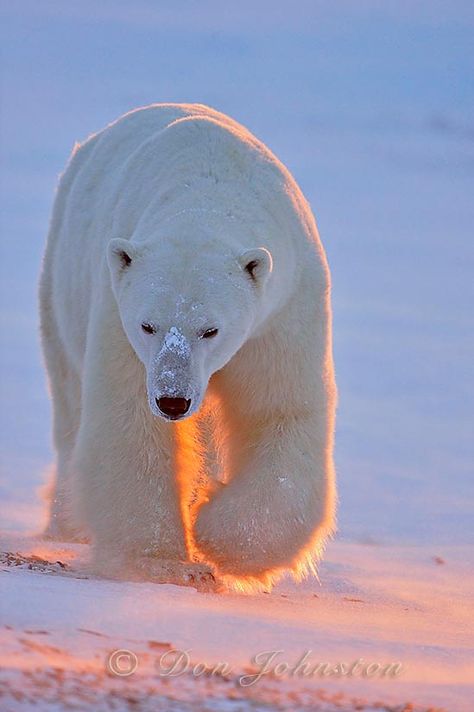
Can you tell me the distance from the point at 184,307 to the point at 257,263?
1.14ft

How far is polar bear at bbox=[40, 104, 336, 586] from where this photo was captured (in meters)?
4.64

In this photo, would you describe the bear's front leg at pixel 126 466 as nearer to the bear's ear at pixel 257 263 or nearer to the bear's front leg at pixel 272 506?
the bear's front leg at pixel 272 506

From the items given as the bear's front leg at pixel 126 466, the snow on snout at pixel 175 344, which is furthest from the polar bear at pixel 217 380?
the snow on snout at pixel 175 344

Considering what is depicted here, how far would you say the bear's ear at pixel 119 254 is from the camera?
4.59 meters

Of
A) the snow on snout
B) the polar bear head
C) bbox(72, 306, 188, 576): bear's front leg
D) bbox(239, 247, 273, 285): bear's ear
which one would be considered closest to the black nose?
the polar bear head

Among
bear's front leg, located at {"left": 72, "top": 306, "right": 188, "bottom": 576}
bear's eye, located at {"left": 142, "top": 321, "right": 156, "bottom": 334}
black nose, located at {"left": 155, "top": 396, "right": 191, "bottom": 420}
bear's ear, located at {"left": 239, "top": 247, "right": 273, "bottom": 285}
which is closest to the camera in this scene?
black nose, located at {"left": 155, "top": 396, "right": 191, "bottom": 420}

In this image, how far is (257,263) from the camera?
14.9ft

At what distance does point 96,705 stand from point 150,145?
3501 mm

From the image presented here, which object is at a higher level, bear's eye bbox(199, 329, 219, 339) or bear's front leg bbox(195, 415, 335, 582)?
bear's eye bbox(199, 329, 219, 339)

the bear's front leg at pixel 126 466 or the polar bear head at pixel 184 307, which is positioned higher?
the polar bear head at pixel 184 307

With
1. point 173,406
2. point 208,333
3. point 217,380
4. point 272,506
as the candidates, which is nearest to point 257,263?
point 208,333

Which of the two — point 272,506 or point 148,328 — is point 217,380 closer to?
point 272,506

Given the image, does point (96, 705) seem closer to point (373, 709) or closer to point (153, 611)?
point (373, 709)

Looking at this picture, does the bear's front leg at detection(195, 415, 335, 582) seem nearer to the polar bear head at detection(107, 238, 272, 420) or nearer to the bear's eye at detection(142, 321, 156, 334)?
the polar bear head at detection(107, 238, 272, 420)
